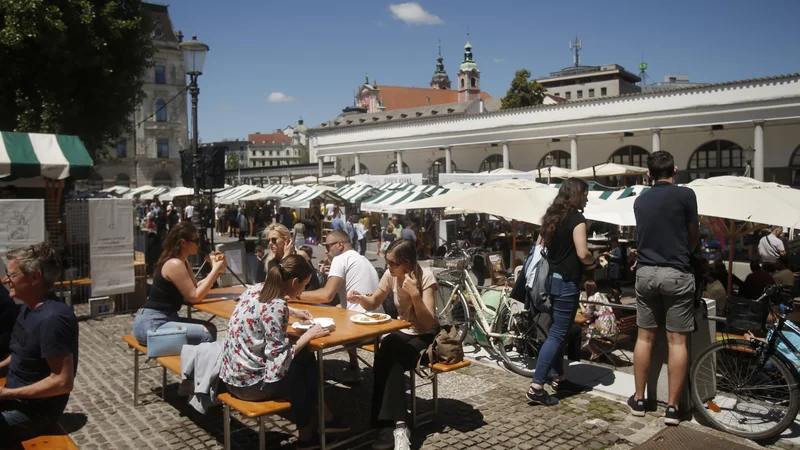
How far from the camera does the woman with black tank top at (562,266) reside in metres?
5.09

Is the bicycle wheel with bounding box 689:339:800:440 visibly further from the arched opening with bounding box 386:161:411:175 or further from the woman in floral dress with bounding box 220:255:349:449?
the arched opening with bounding box 386:161:411:175

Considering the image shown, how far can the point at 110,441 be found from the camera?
4609 millimetres

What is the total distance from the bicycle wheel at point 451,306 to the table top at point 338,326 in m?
2.01

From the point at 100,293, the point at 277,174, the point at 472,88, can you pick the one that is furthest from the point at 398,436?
the point at 472,88

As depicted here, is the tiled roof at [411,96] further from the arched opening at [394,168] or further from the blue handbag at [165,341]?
the blue handbag at [165,341]

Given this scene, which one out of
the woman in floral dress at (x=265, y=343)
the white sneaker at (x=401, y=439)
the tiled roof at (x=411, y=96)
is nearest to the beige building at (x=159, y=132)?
the tiled roof at (x=411, y=96)

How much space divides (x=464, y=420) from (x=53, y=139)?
9.04 meters

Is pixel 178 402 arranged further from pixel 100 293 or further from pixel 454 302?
pixel 100 293

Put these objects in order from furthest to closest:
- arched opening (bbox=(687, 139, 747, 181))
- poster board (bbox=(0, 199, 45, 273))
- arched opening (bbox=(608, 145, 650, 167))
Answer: arched opening (bbox=(608, 145, 650, 167)) < arched opening (bbox=(687, 139, 747, 181)) < poster board (bbox=(0, 199, 45, 273))

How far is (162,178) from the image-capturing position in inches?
2544

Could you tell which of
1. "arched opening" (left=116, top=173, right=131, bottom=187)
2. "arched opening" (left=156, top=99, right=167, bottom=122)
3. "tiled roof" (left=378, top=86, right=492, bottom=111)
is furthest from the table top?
"tiled roof" (left=378, top=86, right=492, bottom=111)

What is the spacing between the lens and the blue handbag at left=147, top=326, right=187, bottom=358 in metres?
4.94

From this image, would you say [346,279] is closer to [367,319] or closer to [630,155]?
[367,319]

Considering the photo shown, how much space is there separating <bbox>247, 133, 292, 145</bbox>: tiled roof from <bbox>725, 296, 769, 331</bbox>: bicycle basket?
554 ft
